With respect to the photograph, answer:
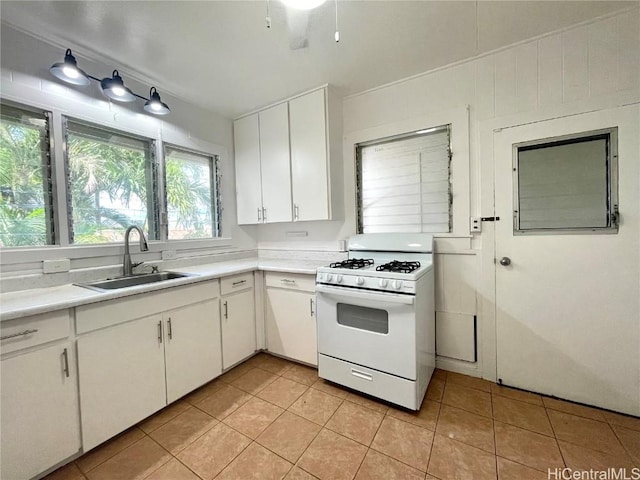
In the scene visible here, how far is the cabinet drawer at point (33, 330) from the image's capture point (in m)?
1.15

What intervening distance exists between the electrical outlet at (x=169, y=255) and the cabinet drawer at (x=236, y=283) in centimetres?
62

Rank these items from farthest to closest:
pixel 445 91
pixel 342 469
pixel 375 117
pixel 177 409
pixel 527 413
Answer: pixel 375 117, pixel 445 91, pixel 177 409, pixel 527 413, pixel 342 469

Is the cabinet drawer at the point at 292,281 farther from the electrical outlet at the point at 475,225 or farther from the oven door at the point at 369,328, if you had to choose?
the electrical outlet at the point at 475,225

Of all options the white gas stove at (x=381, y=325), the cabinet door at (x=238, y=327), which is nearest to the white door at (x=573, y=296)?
the white gas stove at (x=381, y=325)

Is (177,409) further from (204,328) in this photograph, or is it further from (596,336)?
(596,336)

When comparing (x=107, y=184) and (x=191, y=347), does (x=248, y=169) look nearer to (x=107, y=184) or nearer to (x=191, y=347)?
(x=107, y=184)

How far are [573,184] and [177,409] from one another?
10.3 ft

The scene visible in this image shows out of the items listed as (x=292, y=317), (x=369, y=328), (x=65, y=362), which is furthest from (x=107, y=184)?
(x=369, y=328)

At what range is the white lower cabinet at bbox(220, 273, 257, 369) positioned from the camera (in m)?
2.16

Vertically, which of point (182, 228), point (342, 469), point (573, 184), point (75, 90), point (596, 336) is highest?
point (75, 90)

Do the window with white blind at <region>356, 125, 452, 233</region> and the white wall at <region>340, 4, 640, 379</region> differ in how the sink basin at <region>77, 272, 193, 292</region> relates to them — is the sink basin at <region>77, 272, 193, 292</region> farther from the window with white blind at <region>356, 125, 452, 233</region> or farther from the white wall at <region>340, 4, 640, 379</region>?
the white wall at <region>340, 4, 640, 379</region>

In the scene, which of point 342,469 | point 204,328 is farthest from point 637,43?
point 204,328

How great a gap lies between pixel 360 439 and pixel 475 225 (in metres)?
1.70

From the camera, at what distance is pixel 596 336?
1.68 meters
